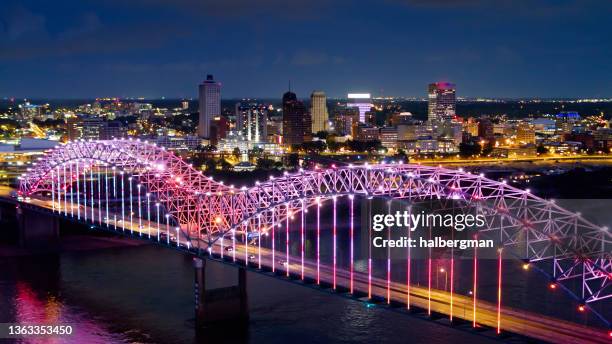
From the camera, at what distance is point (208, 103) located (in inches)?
5974

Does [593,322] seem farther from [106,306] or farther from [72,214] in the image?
[72,214]

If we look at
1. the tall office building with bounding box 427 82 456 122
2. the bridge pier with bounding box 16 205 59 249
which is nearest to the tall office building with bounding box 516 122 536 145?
the tall office building with bounding box 427 82 456 122

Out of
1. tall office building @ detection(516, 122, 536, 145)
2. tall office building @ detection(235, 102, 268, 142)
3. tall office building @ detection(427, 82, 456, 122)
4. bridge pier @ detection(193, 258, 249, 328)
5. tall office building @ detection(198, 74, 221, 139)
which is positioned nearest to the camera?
bridge pier @ detection(193, 258, 249, 328)

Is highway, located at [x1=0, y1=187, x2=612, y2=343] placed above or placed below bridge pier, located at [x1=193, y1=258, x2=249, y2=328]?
above

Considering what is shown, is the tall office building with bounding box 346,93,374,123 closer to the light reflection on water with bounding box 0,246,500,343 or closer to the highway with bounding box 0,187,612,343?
the light reflection on water with bounding box 0,246,500,343

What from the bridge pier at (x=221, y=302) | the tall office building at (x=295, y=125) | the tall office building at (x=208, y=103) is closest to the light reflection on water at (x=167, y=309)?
the bridge pier at (x=221, y=302)

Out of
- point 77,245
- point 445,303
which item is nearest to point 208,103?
point 77,245

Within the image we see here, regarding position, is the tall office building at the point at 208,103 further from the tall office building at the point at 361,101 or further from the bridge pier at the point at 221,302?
the bridge pier at the point at 221,302

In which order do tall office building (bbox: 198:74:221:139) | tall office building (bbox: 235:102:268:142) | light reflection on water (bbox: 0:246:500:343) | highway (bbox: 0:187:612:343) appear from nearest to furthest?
highway (bbox: 0:187:612:343) < light reflection on water (bbox: 0:246:500:343) < tall office building (bbox: 235:102:268:142) < tall office building (bbox: 198:74:221:139)

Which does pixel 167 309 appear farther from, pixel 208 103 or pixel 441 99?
pixel 441 99

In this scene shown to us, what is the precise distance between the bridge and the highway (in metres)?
0.04

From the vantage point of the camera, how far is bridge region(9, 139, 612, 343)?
70.5ft

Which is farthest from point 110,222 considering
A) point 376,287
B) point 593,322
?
point 593,322

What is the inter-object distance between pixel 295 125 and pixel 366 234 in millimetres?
75549
